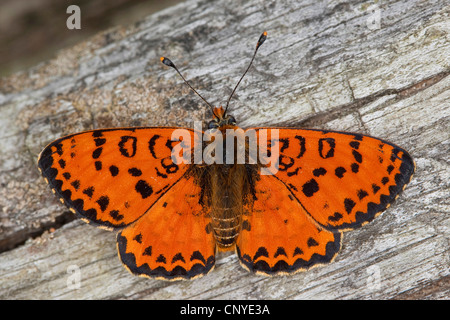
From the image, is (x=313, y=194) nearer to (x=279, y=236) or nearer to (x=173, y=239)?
(x=279, y=236)

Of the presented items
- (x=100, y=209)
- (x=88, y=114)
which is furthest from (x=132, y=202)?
(x=88, y=114)

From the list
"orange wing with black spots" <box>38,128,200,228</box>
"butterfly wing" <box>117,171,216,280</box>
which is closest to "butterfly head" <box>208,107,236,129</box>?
"orange wing with black spots" <box>38,128,200,228</box>

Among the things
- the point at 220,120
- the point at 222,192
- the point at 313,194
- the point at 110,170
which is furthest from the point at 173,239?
the point at 313,194

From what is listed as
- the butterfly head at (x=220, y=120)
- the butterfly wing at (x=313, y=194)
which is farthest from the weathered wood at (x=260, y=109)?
the butterfly wing at (x=313, y=194)

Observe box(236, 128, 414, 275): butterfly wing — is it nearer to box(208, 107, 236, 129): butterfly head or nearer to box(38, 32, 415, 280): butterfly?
box(38, 32, 415, 280): butterfly

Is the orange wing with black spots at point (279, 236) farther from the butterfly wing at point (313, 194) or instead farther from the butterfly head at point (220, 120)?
the butterfly head at point (220, 120)

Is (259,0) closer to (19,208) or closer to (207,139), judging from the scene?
(207,139)
